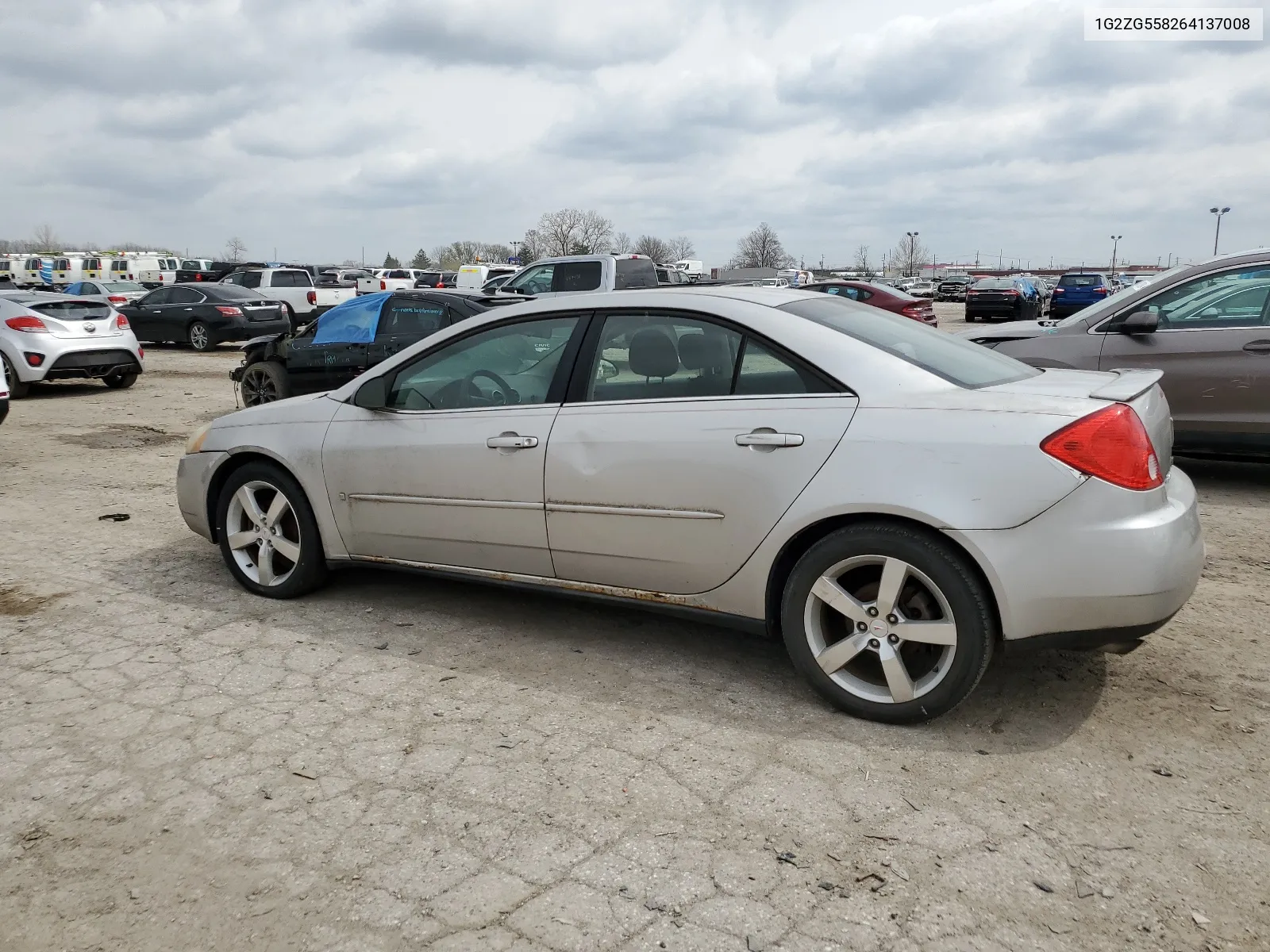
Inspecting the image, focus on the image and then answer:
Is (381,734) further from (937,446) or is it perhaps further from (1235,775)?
(1235,775)

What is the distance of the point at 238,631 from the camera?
4406 millimetres

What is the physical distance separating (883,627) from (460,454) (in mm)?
1918

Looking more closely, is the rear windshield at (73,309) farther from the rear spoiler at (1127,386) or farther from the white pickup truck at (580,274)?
the rear spoiler at (1127,386)

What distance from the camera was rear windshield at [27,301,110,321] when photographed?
13328mm

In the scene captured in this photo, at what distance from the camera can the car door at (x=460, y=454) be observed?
4.00m

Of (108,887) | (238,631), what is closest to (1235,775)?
(108,887)

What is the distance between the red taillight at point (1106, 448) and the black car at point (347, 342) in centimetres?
820

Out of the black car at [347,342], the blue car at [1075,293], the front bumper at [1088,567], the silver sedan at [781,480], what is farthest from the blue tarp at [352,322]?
the blue car at [1075,293]

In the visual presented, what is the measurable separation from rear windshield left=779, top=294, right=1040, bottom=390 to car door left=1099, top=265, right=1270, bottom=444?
3679 millimetres

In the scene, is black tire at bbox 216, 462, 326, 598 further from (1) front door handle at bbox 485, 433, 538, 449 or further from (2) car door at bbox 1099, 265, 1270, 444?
(2) car door at bbox 1099, 265, 1270, 444

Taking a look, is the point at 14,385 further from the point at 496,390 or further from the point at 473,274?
the point at 473,274

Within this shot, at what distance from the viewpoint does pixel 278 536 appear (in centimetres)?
480

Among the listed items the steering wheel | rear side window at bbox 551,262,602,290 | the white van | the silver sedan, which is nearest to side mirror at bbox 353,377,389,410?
the silver sedan

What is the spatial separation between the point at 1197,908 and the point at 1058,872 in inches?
12.5
